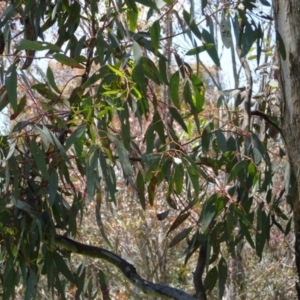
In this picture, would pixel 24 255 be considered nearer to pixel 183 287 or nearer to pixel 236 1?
pixel 236 1

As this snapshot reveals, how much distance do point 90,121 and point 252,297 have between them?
4.44m

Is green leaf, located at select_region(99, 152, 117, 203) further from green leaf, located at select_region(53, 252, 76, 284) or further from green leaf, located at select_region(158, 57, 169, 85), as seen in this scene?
green leaf, located at select_region(53, 252, 76, 284)

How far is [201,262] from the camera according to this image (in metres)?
2.66

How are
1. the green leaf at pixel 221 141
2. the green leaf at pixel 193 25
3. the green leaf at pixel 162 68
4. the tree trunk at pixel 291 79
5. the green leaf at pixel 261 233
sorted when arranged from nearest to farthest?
the tree trunk at pixel 291 79 < the green leaf at pixel 193 25 < the green leaf at pixel 162 68 < the green leaf at pixel 221 141 < the green leaf at pixel 261 233

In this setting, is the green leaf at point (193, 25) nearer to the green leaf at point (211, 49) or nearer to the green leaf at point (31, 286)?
the green leaf at point (211, 49)

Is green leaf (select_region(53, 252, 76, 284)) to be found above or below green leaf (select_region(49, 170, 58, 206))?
below

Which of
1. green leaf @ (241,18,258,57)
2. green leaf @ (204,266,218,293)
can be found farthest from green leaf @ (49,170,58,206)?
green leaf @ (204,266,218,293)

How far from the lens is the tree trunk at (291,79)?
202 cm

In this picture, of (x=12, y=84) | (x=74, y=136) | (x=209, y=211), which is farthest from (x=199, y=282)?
(x=12, y=84)

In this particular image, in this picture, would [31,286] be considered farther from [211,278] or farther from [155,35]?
[155,35]

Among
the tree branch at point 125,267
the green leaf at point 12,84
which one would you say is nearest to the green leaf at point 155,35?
the green leaf at point 12,84

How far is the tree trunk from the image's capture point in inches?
79.6

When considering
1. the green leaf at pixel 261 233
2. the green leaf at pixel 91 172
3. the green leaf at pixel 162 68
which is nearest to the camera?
the green leaf at pixel 91 172

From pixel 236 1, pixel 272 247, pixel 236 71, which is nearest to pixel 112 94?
pixel 236 1
